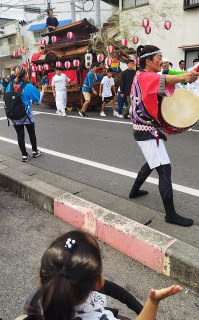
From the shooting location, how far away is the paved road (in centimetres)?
400

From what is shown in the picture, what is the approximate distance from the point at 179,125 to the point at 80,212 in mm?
1334

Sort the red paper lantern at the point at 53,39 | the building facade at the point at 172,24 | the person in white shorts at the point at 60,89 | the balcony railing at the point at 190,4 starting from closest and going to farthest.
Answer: the person in white shorts at the point at 60,89 → the red paper lantern at the point at 53,39 → the balcony railing at the point at 190,4 → the building facade at the point at 172,24

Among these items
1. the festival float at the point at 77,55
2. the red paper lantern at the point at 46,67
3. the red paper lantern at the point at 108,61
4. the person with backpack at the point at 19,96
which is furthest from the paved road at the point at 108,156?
the red paper lantern at the point at 46,67

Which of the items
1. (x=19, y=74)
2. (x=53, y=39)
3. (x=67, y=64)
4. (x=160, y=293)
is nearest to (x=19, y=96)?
(x=19, y=74)

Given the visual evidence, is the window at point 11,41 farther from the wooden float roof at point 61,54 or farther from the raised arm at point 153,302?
the raised arm at point 153,302

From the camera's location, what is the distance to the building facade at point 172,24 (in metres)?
13.7

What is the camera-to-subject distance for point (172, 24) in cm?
1455

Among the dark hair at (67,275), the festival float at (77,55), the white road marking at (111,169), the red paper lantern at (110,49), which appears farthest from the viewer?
the red paper lantern at (110,49)

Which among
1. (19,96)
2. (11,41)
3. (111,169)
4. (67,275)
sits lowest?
(111,169)

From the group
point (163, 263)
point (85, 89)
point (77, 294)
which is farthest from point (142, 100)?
point (85, 89)

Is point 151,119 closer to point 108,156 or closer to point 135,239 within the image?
point 135,239

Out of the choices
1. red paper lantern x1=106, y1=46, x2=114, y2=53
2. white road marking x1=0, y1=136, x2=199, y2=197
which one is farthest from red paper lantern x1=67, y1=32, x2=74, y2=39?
white road marking x1=0, y1=136, x2=199, y2=197

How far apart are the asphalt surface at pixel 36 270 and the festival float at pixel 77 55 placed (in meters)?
8.39

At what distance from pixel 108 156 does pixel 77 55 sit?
683 centimetres
